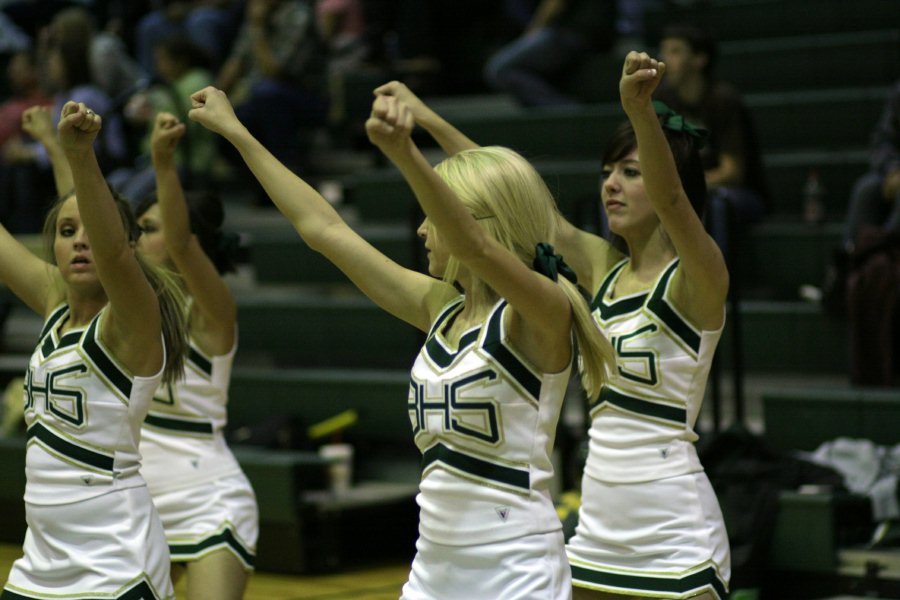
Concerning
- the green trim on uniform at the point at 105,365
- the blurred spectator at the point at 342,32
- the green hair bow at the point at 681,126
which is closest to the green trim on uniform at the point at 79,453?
the green trim on uniform at the point at 105,365

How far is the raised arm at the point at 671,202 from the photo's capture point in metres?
2.62

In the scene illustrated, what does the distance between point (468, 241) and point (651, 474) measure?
0.98 metres

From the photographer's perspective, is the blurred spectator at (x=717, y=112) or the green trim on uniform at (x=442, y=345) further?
the blurred spectator at (x=717, y=112)

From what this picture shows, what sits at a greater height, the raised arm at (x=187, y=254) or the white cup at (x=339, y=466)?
the raised arm at (x=187, y=254)

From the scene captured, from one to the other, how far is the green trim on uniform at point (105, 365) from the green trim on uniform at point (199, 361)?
797mm

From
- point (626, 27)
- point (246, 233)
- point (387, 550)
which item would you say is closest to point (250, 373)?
point (387, 550)

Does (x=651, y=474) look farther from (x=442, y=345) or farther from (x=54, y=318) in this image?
(x=54, y=318)

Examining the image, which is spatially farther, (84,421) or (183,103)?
(183,103)

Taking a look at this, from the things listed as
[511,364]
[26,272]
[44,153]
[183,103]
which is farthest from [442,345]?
[44,153]

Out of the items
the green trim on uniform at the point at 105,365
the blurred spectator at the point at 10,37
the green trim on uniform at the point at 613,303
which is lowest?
the green trim on uniform at the point at 105,365

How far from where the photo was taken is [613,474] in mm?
3086

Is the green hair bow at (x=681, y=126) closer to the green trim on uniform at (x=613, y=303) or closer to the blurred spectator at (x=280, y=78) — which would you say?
the green trim on uniform at (x=613, y=303)

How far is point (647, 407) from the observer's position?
308 centimetres

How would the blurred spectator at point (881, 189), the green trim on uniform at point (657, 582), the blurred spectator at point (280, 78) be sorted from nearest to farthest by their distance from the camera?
the green trim on uniform at point (657, 582)
the blurred spectator at point (881, 189)
the blurred spectator at point (280, 78)
